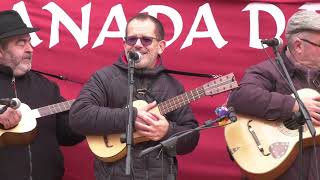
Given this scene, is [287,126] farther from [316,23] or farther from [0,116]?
[0,116]

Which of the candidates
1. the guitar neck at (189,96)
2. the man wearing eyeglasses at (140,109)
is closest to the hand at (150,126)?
the man wearing eyeglasses at (140,109)

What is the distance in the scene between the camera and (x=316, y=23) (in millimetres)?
3809

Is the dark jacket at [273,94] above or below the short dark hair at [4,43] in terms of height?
below

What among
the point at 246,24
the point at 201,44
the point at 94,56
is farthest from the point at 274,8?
the point at 94,56

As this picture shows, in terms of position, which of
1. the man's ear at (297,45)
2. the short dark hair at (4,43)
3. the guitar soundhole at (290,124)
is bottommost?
the guitar soundhole at (290,124)

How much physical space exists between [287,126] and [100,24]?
2027 mm

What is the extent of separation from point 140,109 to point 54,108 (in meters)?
0.97

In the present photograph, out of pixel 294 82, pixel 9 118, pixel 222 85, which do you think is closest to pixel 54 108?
pixel 9 118

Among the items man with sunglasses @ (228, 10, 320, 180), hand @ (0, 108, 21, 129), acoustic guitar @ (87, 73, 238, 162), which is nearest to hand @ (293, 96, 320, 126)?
man with sunglasses @ (228, 10, 320, 180)

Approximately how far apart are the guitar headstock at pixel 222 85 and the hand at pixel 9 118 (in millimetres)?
1374

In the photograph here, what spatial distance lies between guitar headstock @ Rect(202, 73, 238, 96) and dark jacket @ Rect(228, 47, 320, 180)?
16 cm

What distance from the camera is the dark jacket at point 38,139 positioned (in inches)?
170

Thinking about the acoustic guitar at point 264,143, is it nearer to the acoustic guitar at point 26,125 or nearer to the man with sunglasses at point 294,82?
the man with sunglasses at point 294,82

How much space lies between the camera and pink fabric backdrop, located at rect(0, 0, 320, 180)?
4730 millimetres
